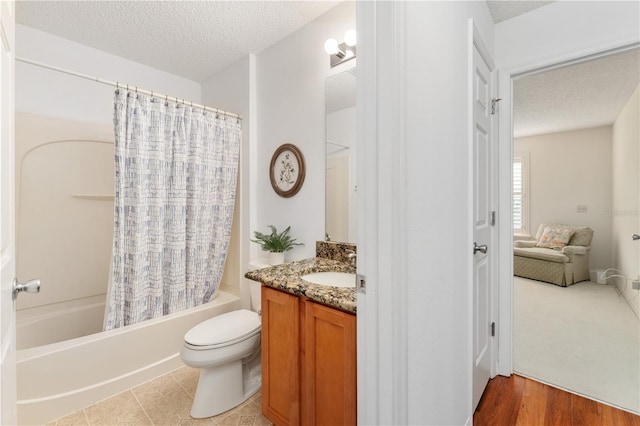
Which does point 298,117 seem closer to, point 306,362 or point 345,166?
point 345,166

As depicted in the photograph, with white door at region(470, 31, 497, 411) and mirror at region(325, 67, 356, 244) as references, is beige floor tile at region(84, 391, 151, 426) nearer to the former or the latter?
mirror at region(325, 67, 356, 244)

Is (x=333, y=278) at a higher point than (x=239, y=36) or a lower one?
lower

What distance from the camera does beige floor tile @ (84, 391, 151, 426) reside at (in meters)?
1.62

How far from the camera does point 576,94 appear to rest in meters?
2.12

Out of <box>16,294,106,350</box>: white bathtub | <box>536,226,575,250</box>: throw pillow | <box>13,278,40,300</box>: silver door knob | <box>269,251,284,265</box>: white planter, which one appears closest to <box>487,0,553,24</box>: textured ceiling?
<box>536,226,575,250</box>: throw pillow

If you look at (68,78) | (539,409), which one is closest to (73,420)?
(68,78)

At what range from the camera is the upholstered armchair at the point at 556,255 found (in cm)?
231

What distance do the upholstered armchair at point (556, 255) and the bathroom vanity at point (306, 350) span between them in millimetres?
1769

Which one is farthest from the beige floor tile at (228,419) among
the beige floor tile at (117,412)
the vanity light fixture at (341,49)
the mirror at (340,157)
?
the vanity light fixture at (341,49)

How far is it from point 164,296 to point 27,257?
1099mm

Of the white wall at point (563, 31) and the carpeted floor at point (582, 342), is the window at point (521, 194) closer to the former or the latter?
the carpeted floor at point (582, 342)

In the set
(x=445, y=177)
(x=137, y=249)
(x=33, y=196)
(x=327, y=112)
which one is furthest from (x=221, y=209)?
(x=445, y=177)

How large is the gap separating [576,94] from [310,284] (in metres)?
2.38

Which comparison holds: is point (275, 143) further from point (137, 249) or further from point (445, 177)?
point (445, 177)
